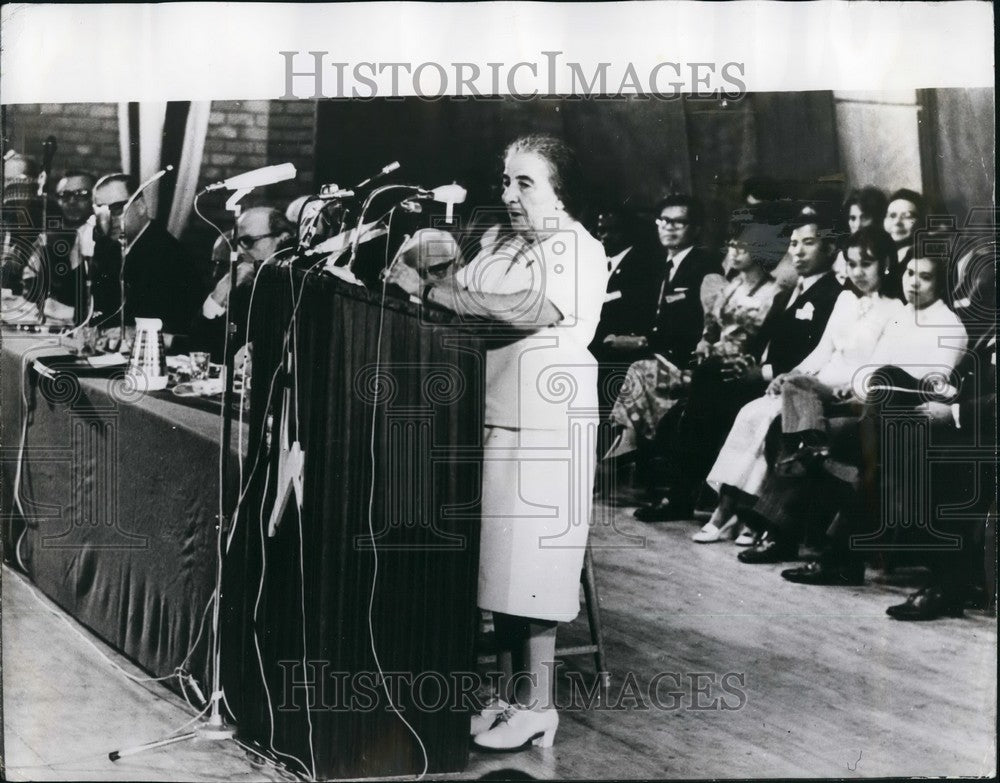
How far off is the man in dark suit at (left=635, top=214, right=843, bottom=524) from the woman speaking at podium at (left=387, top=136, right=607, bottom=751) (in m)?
0.29

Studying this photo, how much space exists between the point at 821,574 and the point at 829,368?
A: 67 cm

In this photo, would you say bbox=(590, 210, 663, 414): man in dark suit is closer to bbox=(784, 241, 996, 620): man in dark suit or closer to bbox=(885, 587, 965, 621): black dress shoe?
bbox=(784, 241, 996, 620): man in dark suit

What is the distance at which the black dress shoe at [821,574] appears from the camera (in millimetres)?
3588

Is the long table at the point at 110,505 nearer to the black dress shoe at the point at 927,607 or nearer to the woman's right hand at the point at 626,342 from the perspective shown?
the woman's right hand at the point at 626,342

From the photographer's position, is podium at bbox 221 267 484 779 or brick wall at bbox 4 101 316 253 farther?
brick wall at bbox 4 101 316 253

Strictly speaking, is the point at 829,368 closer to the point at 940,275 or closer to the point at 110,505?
the point at 940,275

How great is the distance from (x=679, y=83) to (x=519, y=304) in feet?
2.91

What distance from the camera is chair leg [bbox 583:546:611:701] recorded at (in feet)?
11.6

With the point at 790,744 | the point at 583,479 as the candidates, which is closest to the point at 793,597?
the point at 790,744

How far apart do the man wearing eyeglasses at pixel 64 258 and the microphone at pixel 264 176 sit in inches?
19.9

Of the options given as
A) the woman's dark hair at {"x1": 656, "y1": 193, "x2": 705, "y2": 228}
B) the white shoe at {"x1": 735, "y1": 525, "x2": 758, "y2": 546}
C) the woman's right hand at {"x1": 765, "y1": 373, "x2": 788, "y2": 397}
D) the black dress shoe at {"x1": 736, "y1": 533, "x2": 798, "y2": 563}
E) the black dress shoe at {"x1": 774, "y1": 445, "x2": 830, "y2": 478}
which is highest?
the woman's dark hair at {"x1": 656, "y1": 193, "x2": 705, "y2": 228}

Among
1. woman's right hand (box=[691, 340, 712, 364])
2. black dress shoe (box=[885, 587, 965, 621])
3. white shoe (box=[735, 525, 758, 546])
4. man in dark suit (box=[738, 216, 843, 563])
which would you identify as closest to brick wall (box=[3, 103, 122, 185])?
woman's right hand (box=[691, 340, 712, 364])

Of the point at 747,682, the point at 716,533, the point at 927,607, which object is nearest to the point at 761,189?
the point at 716,533

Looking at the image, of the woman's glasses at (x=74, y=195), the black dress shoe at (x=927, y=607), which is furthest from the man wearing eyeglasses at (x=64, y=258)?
the black dress shoe at (x=927, y=607)
